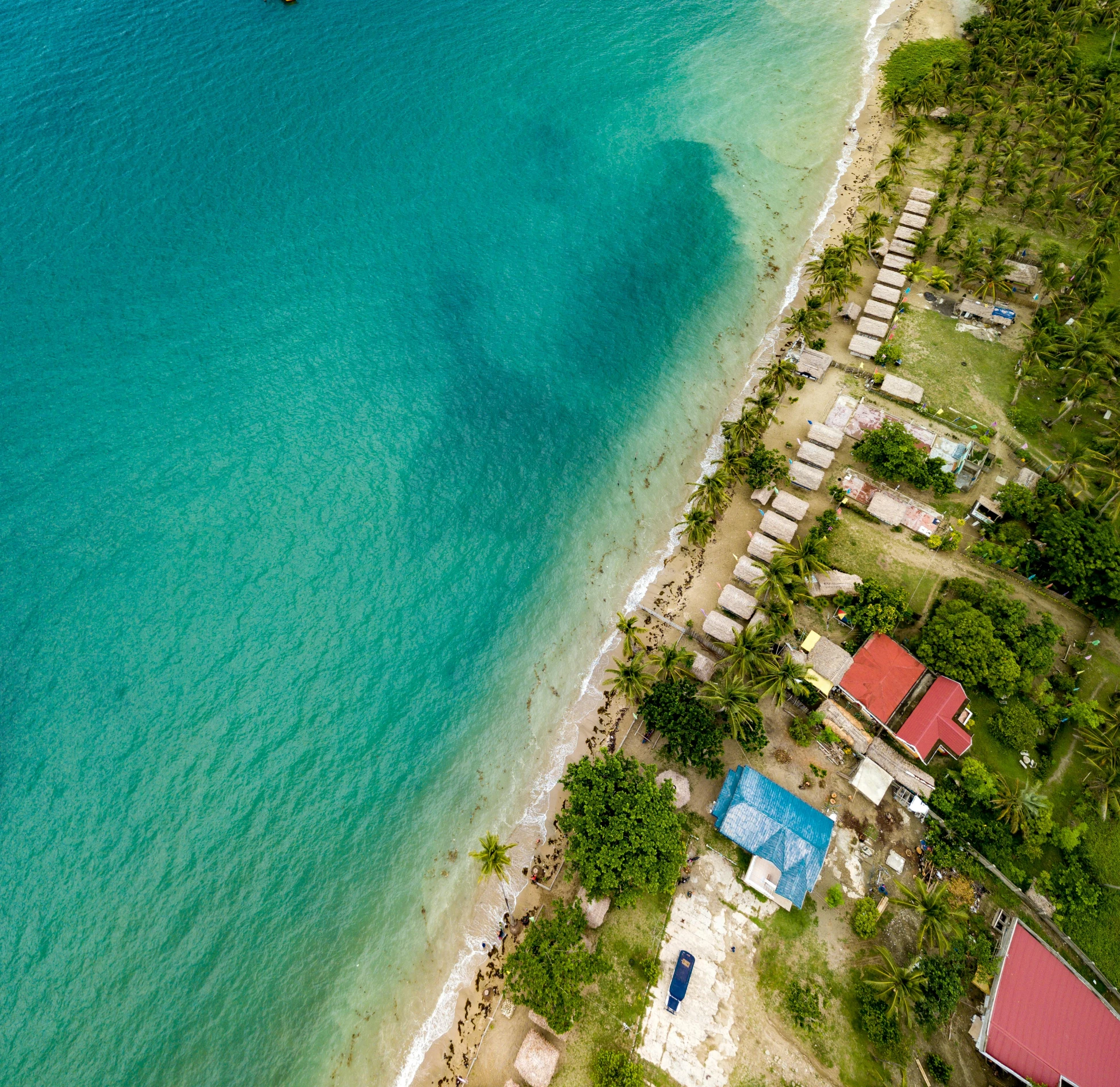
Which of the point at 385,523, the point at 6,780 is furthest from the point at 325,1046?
the point at 385,523

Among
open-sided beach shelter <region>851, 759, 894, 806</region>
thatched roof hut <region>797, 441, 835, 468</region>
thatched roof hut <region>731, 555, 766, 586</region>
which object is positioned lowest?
open-sided beach shelter <region>851, 759, 894, 806</region>

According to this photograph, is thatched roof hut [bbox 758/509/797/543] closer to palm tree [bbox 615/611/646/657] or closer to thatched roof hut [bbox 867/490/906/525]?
thatched roof hut [bbox 867/490/906/525]

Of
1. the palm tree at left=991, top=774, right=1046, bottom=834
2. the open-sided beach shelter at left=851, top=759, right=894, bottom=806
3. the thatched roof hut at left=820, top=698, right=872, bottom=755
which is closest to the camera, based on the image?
the palm tree at left=991, top=774, right=1046, bottom=834

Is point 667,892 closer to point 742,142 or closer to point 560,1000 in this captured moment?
point 560,1000

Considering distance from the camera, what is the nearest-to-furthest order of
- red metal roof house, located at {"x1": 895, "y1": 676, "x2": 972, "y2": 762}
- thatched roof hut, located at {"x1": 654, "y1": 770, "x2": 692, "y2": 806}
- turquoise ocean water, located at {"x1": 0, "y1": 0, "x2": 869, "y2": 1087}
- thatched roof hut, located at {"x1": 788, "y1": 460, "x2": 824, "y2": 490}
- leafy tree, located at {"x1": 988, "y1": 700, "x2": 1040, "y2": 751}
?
turquoise ocean water, located at {"x1": 0, "y1": 0, "x2": 869, "y2": 1087}, thatched roof hut, located at {"x1": 654, "y1": 770, "x2": 692, "y2": 806}, red metal roof house, located at {"x1": 895, "y1": 676, "x2": 972, "y2": 762}, leafy tree, located at {"x1": 988, "y1": 700, "x2": 1040, "y2": 751}, thatched roof hut, located at {"x1": 788, "y1": 460, "x2": 824, "y2": 490}

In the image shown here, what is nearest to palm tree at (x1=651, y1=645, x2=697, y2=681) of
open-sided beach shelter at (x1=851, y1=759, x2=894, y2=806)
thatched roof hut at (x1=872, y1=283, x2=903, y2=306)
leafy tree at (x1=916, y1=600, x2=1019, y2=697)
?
open-sided beach shelter at (x1=851, y1=759, x2=894, y2=806)

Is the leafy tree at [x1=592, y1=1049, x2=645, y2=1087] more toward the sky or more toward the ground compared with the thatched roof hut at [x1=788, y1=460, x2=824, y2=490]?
more toward the ground

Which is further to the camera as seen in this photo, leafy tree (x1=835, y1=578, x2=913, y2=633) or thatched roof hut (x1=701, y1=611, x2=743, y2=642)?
thatched roof hut (x1=701, y1=611, x2=743, y2=642)

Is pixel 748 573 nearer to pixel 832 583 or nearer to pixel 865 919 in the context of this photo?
pixel 832 583
